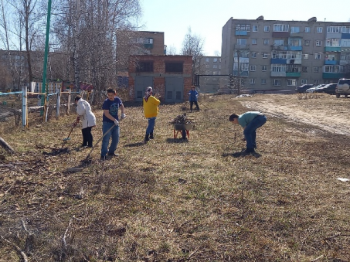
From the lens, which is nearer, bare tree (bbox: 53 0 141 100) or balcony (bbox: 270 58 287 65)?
bare tree (bbox: 53 0 141 100)

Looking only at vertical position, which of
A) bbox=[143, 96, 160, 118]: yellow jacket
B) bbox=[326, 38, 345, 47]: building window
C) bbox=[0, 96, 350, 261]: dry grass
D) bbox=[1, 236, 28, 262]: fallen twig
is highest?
bbox=[326, 38, 345, 47]: building window

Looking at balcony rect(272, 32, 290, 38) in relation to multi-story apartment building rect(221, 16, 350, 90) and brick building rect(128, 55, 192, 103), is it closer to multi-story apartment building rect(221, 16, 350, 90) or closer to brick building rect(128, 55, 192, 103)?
multi-story apartment building rect(221, 16, 350, 90)

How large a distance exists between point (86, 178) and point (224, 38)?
2531 inches

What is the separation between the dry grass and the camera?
3.37 m

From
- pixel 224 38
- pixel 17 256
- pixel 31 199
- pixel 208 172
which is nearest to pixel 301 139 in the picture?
pixel 208 172

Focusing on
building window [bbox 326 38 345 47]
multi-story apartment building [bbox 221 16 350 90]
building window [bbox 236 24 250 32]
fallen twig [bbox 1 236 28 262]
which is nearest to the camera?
fallen twig [bbox 1 236 28 262]

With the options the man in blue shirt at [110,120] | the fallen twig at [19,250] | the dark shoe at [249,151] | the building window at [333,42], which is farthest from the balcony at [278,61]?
the fallen twig at [19,250]

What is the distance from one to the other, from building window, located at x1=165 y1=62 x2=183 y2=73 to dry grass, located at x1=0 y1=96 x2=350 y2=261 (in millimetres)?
20384

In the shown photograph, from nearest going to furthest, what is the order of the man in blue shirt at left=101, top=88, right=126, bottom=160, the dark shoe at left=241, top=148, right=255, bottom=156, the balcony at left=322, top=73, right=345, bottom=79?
the man in blue shirt at left=101, top=88, right=126, bottom=160 < the dark shoe at left=241, top=148, right=255, bottom=156 < the balcony at left=322, top=73, right=345, bottom=79

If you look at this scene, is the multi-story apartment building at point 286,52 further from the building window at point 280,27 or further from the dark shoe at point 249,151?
the dark shoe at point 249,151

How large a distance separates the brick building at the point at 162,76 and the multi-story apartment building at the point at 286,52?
3379 cm

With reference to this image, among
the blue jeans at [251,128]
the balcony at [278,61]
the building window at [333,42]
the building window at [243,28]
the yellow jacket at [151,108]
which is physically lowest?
the blue jeans at [251,128]

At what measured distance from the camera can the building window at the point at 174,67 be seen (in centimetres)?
2781

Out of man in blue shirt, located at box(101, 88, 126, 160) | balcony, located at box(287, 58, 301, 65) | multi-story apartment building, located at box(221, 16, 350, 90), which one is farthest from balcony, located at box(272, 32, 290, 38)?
man in blue shirt, located at box(101, 88, 126, 160)
